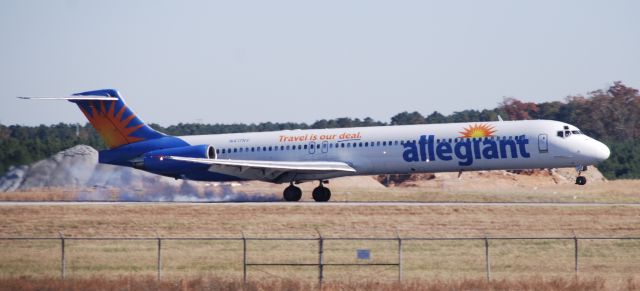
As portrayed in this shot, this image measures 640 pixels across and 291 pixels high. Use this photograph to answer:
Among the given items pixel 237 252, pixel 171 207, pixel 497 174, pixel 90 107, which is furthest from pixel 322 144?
pixel 497 174

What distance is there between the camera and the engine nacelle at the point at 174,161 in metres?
55.0

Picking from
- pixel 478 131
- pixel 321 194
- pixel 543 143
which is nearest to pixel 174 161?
pixel 321 194

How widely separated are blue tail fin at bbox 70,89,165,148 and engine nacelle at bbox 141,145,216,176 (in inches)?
64.2

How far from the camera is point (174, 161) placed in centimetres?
5500

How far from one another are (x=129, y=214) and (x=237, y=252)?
37.2 ft

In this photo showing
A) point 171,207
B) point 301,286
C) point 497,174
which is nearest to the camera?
point 301,286

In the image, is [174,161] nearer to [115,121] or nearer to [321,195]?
[115,121]

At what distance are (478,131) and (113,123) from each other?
18.7 metres

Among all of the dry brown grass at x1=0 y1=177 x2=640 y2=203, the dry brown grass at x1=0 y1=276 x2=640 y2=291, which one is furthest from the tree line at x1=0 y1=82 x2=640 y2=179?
the dry brown grass at x1=0 y1=276 x2=640 y2=291

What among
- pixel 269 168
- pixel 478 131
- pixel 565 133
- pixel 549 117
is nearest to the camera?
pixel 565 133

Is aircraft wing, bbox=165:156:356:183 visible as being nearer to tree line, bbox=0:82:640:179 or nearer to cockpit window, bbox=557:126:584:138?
cockpit window, bbox=557:126:584:138

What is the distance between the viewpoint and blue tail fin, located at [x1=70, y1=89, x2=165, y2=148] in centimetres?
5712

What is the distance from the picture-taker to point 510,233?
42.3 m

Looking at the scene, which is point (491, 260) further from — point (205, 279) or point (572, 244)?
point (205, 279)
